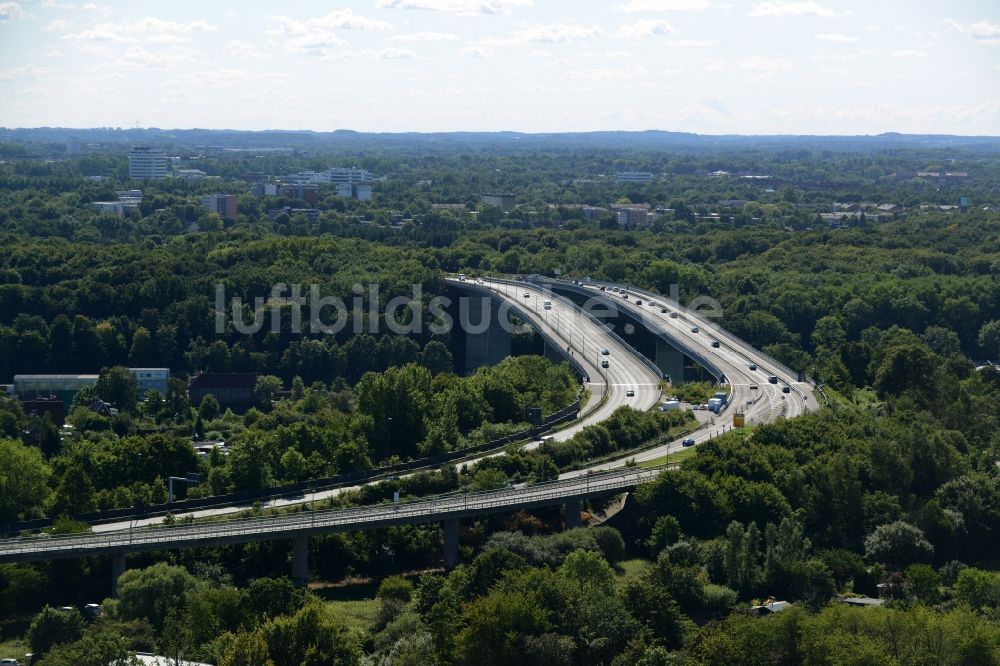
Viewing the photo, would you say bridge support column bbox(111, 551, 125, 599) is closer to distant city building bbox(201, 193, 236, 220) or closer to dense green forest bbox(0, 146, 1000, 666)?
dense green forest bbox(0, 146, 1000, 666)

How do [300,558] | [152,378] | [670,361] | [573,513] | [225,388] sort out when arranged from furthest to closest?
[152,378], [225,388], [670,361], [573,513], [300,558]

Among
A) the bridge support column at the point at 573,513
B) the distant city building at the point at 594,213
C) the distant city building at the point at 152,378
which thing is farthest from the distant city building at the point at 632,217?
the bridge support column at the point at 573,513

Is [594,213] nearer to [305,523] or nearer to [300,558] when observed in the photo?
[305,523]

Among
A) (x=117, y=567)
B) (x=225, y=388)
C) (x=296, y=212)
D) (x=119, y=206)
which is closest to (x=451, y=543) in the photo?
(x=117, y=567)

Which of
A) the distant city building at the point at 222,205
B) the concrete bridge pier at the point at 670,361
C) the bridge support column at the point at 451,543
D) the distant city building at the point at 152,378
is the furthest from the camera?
the distant city building at the point at 222,205

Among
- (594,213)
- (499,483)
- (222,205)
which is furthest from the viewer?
(594,213)

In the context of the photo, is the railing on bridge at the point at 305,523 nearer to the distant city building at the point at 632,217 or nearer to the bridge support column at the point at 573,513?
the bridge support column at the point at 573,513

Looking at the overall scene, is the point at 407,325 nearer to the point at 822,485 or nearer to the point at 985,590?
the point at 822,485
